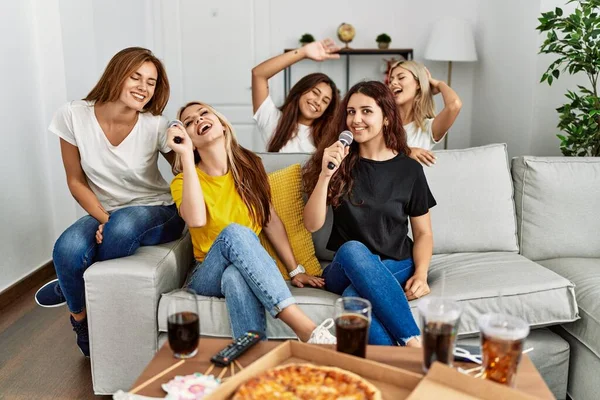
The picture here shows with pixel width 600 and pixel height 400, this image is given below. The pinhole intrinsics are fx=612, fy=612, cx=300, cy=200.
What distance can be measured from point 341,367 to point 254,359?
0.20m

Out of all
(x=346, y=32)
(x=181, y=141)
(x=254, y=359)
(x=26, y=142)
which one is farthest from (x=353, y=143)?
(x=346, y=32)

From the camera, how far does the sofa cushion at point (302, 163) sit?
2342 mm

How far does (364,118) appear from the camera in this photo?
2.09m

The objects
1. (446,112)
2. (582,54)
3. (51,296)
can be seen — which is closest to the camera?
(51,296)

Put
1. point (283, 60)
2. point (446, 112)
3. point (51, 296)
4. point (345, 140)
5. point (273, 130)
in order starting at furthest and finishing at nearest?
point (273, 130) < point (283, 60) < point (446, 112) < point (51, 296) < point (345, 140)

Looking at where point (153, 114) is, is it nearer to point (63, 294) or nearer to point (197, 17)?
point (63, 294)

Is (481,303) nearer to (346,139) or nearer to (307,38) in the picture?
(346,139)

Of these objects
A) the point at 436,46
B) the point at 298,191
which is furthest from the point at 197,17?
the point at 298,191

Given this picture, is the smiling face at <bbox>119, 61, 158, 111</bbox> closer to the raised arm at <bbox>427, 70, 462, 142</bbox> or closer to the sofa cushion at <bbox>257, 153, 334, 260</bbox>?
the sofa cushion at <bbox>257, 153, 334, 260</bbox>

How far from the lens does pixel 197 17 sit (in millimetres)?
4773

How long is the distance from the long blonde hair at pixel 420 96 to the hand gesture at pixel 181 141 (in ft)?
3.50

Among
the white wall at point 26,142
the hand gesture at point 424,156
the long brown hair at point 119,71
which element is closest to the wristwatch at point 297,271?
the hand gesture at point 424,156

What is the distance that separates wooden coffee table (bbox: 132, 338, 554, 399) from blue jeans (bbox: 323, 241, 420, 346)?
322mm

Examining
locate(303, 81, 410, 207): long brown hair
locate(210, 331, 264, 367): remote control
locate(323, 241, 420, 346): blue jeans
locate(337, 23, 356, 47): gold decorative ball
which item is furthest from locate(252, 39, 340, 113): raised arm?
locate(337, 23, 356, 47): gold decorative ball
